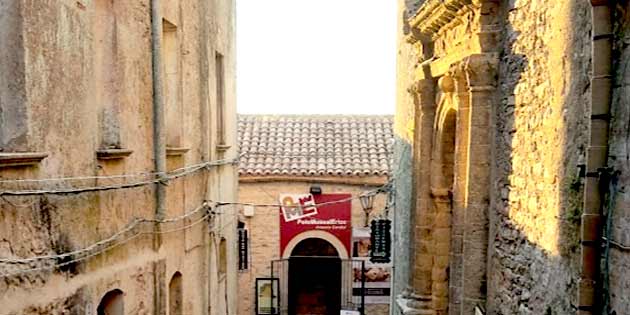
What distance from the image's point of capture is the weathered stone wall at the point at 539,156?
4230mm

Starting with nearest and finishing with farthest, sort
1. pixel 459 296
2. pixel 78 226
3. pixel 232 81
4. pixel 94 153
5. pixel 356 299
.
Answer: pixel 78 226
pixel 94 153
pixel 459 296
pixel 232 81
pixel 356 299

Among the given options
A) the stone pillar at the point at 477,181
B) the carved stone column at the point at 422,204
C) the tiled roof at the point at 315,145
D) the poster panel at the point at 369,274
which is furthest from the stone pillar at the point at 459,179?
the tiled roof at the point at 315,145

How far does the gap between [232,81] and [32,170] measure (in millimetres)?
7875

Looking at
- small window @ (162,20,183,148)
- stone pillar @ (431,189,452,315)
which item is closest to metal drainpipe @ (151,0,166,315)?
small window @ (162,20,183,148)

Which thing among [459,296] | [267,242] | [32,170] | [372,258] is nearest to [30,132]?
[32,170]

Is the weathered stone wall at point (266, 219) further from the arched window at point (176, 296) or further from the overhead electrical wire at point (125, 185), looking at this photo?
the arched window at point (176, 296)

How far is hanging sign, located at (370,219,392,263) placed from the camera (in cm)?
1307

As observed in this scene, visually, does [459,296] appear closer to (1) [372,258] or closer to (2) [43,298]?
(2) [43,298]

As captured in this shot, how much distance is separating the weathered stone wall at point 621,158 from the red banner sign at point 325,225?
1315 centimetres

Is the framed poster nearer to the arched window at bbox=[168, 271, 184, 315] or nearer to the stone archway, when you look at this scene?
the stone archway

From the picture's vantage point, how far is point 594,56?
373cm

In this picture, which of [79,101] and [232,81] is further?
[232,81]

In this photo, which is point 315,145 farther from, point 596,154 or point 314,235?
point 596,154

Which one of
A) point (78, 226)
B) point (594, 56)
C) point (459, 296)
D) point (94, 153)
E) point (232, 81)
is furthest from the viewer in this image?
point (232, 81)
